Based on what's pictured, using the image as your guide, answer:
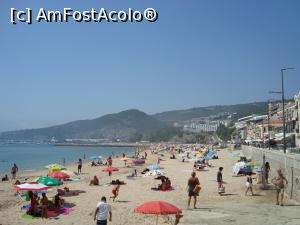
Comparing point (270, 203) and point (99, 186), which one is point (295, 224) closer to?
point (270, 203)

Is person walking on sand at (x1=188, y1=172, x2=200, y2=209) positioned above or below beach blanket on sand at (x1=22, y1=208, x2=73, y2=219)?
above

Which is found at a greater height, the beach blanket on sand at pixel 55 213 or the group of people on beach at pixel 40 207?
the group of people on beach at pixel 40 207

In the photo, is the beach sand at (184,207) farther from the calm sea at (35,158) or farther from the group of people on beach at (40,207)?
the calm sea at (35,158)

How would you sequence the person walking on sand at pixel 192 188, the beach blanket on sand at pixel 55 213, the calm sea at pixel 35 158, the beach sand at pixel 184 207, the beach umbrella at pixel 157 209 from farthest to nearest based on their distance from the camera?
the calm sea at pixel 35 158 < the person walking on sand at pixel 192 188 < the beach blanket on sand at pixel 55 213 < the beach sand at pixel 184 207 < the beach umbrella at pixel 157 209

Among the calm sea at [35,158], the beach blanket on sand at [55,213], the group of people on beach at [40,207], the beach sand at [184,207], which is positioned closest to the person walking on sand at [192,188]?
the beach sand at [184,207]

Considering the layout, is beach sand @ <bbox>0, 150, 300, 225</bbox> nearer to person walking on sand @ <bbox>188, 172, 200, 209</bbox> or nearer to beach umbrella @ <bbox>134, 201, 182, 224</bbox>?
person walking on sand @ <bbox>188, 172, 200, 209</bbox>

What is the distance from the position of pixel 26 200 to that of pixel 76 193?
3.29 metres

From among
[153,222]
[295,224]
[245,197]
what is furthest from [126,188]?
[295,224]

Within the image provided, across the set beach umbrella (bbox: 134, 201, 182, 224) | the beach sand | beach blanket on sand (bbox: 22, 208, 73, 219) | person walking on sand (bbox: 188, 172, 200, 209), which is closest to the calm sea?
the beach sand

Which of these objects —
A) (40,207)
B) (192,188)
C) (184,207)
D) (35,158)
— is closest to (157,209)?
(192,188)

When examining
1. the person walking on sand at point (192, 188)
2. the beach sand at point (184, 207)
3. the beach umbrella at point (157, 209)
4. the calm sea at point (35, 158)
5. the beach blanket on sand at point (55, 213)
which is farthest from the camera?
the calm sea at point (35, 158)

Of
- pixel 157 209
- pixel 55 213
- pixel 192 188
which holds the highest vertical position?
pixel 157 209

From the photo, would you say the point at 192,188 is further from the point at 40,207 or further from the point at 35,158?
the point at 35,158

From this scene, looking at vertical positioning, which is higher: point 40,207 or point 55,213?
point 40,207
